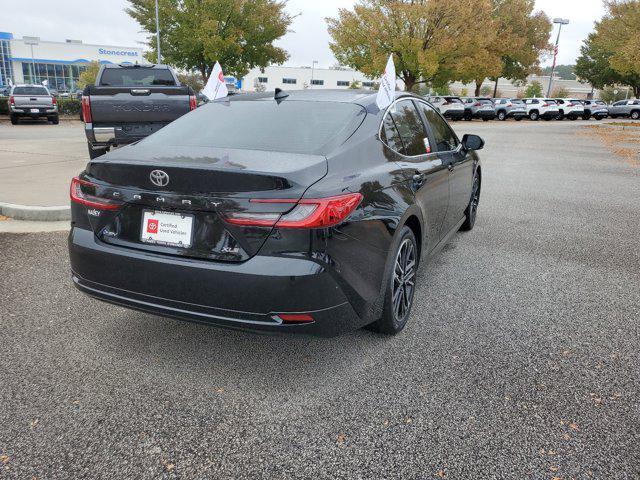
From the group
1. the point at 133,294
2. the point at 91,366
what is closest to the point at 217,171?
the point at 133,294

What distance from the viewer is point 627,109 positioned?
4619 centimetres

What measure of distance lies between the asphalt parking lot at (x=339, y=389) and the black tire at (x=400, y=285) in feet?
0.41

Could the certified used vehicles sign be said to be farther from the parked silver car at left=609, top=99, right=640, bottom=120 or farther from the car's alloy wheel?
the parked silver car at left=609, top=99, right=640, bottom=120

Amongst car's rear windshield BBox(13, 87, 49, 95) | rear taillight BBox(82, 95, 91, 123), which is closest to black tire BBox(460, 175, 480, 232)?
rear taillight BBox(82, 95, 91, 123)

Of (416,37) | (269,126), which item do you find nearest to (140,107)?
(269,126)

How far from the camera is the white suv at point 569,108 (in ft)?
144

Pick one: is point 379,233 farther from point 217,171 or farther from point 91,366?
point 91,366

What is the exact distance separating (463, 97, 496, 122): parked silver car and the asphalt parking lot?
36.8 metres

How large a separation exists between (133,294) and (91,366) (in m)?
0.58

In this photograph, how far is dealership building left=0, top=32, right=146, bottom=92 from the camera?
8306cm

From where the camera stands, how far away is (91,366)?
10.1ft

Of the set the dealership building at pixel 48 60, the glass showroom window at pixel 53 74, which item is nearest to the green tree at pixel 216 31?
the dealership building at pixel 48 60

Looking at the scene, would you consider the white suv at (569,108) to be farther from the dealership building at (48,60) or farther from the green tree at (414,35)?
the dealership building at (48,60)

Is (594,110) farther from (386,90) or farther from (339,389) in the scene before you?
(339,389)
